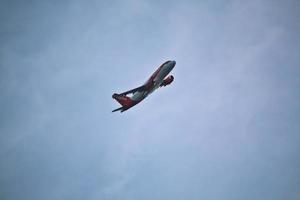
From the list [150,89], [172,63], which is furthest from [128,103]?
[172,63]

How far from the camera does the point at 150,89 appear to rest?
65000 millimetres

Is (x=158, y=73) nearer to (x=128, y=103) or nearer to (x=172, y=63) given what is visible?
(x=172, y=63)

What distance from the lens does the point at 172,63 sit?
64250 millimetres

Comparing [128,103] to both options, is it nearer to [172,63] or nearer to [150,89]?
[150,89]

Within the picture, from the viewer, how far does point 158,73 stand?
64125 mm

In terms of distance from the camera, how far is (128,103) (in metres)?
66.8

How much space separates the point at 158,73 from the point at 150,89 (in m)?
3.70

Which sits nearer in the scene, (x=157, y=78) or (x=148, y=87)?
(x=157, y=78)

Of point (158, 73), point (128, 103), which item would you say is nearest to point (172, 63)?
point (158, 73)

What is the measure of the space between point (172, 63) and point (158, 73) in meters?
3.50

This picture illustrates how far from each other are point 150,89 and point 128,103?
5740mm

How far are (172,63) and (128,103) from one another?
40.9ft

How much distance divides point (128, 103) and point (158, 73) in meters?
9.13

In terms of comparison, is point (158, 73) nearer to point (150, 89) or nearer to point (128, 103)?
point (150, 89)
